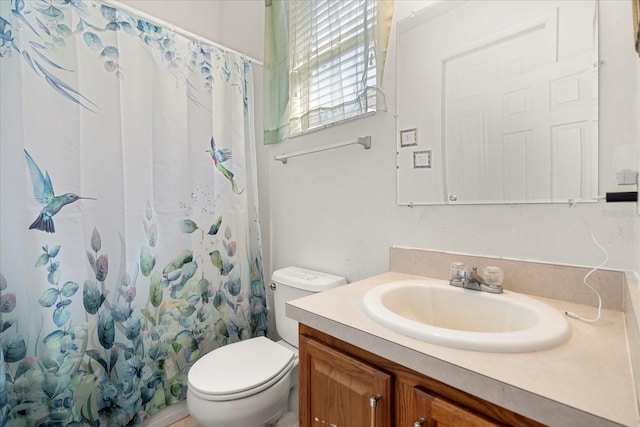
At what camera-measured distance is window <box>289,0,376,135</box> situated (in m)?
1.31

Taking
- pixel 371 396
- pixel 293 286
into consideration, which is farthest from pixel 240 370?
pixel 371 396

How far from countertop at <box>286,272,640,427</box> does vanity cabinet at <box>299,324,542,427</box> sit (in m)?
0.04

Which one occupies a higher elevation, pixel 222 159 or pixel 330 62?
pixel 330 62

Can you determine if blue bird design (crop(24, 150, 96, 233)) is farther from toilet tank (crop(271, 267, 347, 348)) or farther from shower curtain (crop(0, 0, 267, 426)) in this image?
toilet tank (crop(271, 267, 347, 348))

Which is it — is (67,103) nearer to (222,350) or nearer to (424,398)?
(222,350)

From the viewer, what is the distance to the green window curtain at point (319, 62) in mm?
1287

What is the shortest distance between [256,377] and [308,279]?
1.50ft

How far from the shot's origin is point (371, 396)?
2.30ft

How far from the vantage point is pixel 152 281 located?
1426 millimetres

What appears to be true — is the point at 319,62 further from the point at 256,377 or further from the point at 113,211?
the point at 256,377

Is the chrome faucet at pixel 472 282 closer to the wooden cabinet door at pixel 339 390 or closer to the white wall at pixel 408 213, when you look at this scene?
the white wall at pixel 408 213

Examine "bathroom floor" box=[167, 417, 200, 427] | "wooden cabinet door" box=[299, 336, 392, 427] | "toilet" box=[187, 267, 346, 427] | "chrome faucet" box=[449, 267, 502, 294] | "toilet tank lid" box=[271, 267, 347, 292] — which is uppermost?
"chrome faucet" box=[449, 267, 502, 294]

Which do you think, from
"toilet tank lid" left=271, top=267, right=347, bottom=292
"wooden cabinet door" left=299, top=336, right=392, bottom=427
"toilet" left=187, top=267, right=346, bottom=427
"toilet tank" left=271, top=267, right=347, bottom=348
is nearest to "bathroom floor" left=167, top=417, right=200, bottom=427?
"toilet" left=187, top=267, right=346, bottom=427

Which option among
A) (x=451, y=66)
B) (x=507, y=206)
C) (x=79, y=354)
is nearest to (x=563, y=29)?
(x=451, y=66)
